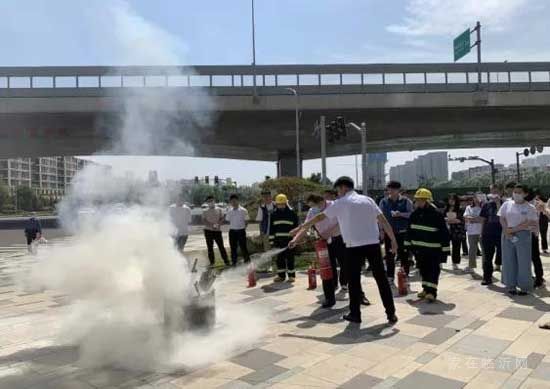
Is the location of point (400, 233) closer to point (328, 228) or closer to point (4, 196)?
point (328, 228)

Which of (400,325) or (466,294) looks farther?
(466,294)

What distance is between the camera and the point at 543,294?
750 cm

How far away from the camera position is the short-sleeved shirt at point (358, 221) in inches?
240

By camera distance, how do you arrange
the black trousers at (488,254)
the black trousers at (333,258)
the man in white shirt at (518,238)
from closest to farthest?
the black trousers at (333,258) < the man in white shirt at (518,238) < the black trousers at (488,254)

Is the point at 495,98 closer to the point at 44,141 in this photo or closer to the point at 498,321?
the point at 44,141

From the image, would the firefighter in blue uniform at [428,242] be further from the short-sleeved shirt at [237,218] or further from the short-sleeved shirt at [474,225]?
the short-sleeved shirt at [237,218]

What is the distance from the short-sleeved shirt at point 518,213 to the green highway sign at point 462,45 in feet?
81.4

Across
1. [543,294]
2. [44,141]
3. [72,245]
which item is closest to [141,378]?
[72,245]

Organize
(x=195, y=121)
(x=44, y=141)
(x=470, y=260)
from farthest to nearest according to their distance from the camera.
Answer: (x=44, y=141) → (x=195, y=121) → (x=470, y=260)

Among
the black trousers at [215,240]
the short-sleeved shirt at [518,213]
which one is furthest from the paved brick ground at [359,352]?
the black trousers at [215,240]

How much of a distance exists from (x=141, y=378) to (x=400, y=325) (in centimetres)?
313

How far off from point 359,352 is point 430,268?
2.72m

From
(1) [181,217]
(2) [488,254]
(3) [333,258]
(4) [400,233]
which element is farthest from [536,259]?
(1) [181,217]

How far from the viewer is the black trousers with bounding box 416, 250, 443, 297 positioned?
7.29m
